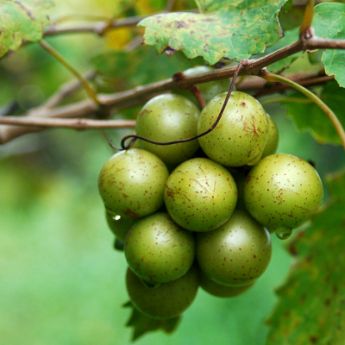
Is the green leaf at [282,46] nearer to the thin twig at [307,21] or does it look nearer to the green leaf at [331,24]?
the green leaf at [331,24]

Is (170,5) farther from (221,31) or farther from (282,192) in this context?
(282,192)

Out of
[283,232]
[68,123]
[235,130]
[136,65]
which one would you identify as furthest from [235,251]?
[136,65]

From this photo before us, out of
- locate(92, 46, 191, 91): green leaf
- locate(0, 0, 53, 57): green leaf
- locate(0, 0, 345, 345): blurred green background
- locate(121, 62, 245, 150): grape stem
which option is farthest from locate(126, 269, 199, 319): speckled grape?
locate(0, 0, 345, 345): blurred green background

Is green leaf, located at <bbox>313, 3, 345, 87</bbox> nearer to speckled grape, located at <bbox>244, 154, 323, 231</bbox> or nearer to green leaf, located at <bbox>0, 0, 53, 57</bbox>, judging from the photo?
speckled grape, located at <bbox>244, 154, 323, 231</bbox>

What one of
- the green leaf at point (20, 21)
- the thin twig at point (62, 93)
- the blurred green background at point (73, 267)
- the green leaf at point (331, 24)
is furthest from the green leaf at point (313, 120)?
the blurred green background at point (73, 267)

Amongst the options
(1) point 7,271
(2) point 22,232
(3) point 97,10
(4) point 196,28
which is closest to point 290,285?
(4) point 196,28

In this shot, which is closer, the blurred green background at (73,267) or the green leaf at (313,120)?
the green leaf at (313,120)
